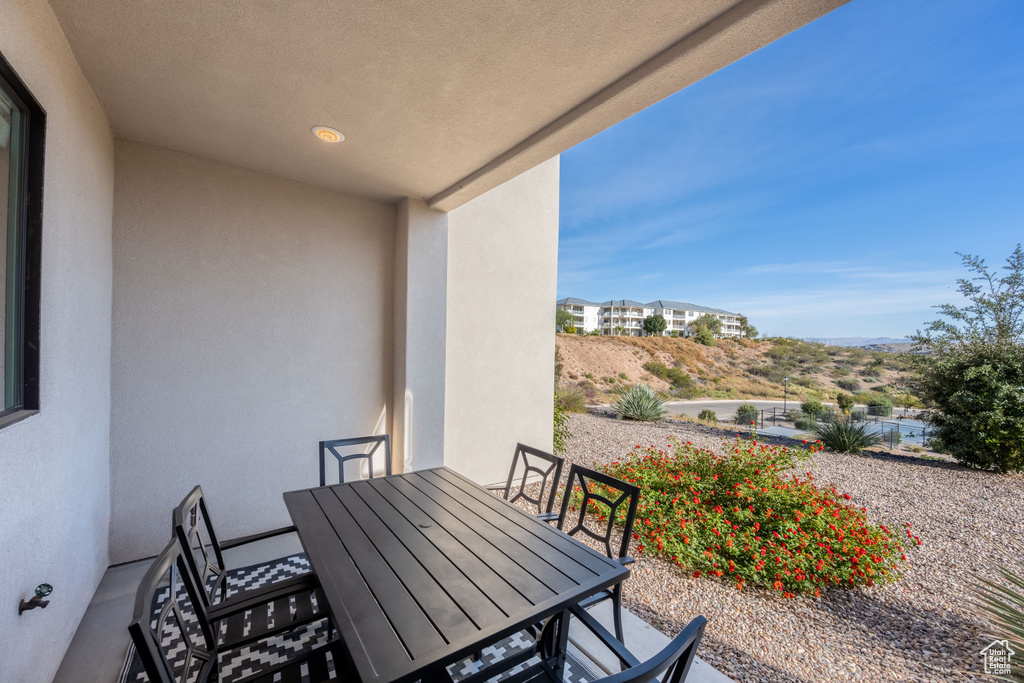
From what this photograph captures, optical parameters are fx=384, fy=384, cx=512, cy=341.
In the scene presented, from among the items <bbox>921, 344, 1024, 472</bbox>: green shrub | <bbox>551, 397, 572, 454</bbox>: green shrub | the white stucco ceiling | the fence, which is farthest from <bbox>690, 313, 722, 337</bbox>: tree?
the white stucco ceiling

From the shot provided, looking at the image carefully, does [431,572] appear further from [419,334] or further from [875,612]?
[875,612]

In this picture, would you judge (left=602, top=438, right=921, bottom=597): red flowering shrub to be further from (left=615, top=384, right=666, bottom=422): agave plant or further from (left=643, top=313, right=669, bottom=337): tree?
(left=643, top=313, right=669, bottom=337): tree

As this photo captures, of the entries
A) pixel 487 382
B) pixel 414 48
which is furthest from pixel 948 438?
pixel 414 48

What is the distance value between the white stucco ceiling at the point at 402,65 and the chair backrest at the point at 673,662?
1.85 meters

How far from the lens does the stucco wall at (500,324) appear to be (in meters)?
3.95

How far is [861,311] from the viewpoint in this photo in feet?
68.8

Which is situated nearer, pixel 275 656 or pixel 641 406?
pixel 275 656

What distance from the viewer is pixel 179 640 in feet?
6.45

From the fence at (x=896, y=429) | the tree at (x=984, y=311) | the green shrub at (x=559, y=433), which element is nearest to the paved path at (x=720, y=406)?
the fence at (x=896, y=429)

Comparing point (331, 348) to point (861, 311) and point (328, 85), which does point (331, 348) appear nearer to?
point (328, 85)

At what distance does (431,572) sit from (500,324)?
120 inches

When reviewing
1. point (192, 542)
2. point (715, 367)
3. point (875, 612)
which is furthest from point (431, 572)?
point (715, 367)

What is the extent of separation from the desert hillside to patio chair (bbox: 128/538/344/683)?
1352 centimetres

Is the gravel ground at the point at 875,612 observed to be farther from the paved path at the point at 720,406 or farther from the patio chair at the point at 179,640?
the paved path at the point at 720,406
